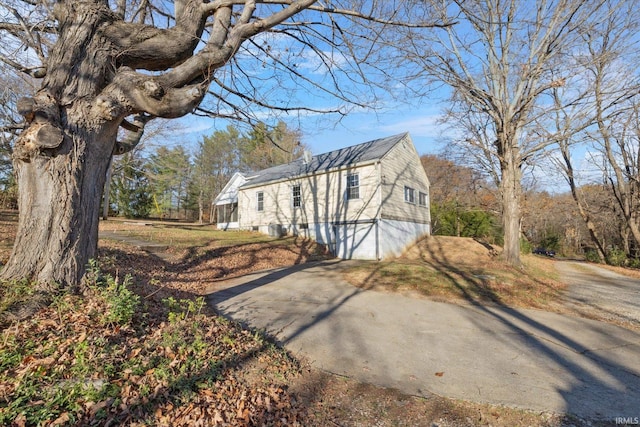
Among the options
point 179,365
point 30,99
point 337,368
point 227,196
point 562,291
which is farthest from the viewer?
point 227,196

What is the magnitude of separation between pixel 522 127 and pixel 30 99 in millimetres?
15316

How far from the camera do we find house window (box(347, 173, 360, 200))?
16.5 meters

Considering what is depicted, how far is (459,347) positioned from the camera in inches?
189

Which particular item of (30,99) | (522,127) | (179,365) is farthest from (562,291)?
(30,99)

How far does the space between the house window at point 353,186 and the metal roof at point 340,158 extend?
714mm

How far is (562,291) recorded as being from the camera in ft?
31.3

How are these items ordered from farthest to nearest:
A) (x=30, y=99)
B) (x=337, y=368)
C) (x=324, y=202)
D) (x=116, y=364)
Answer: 1. (x=324, y=202)
2. (x=337, y=368)
3. (x=30, y=99)
4. (x=116, y=364)

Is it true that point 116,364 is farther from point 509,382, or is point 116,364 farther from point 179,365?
point 509,382

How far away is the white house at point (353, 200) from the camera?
1587 cm

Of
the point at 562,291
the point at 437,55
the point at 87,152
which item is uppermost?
the point at 437,55

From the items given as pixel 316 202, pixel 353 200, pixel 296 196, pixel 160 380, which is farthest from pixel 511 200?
pixel 160 380

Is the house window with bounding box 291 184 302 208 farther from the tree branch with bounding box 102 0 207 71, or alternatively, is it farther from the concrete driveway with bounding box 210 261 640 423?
the tree branch with bounding box 102 0 207 71

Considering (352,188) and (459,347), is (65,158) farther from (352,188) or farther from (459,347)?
(352,188)

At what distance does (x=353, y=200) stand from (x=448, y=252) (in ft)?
19.7
